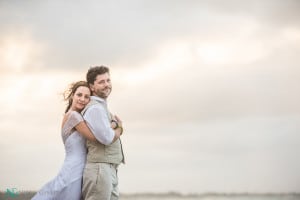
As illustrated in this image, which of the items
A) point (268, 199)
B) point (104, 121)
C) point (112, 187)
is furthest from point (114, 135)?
point (268, 199)

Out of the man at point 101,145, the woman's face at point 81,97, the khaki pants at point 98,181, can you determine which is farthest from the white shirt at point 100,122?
the khaki pants at point 98,181

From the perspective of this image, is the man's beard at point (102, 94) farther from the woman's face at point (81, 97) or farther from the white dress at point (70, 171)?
the white dress at point (70, 171)

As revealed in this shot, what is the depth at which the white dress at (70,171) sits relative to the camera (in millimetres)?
4594

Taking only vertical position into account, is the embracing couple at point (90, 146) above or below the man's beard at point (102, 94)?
below

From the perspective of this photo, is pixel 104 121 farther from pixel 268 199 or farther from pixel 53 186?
pixel 268 199

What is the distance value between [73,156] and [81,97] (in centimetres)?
47

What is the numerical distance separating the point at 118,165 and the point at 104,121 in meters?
0.42

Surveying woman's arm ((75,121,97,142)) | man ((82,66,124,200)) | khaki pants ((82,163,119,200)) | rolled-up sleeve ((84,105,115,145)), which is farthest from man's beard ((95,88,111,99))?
khaki pants ((82,163,119,200))

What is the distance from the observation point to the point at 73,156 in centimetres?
463

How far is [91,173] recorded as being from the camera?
449 centimetres

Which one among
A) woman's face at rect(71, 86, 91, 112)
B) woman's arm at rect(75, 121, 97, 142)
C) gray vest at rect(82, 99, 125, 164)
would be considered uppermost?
woman's face at rect(71, 86, 91, 112)

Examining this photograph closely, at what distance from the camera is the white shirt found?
439 cm

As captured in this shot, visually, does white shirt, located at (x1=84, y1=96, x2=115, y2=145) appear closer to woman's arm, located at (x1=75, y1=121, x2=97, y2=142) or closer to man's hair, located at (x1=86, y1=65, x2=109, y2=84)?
woman's arm, located at (x1=75, y1=121, x2=97, y2=142)

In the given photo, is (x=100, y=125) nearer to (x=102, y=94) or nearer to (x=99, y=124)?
(x=99, y=124)
